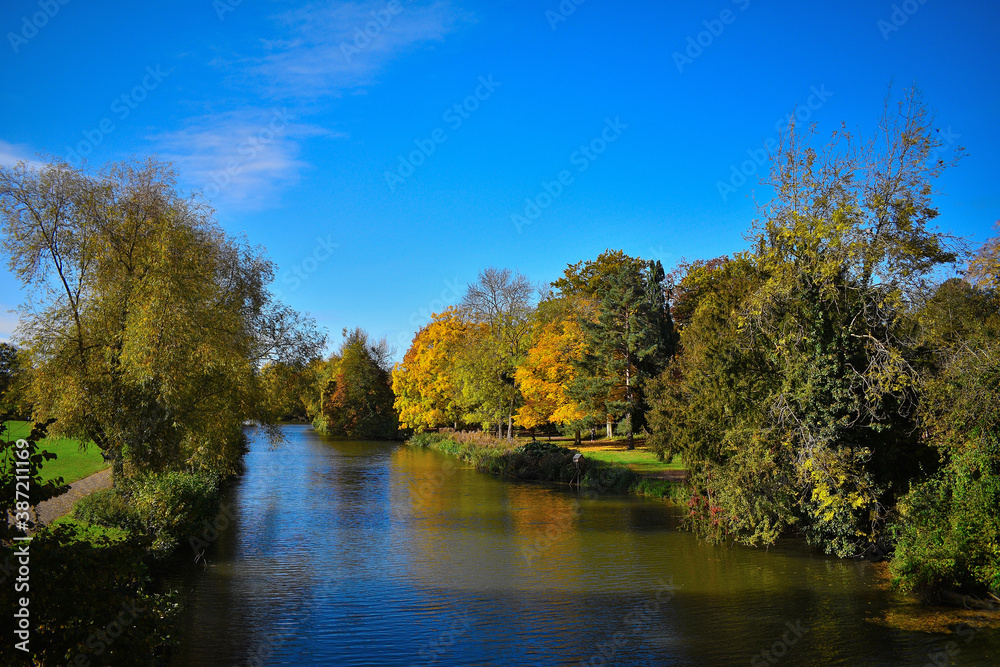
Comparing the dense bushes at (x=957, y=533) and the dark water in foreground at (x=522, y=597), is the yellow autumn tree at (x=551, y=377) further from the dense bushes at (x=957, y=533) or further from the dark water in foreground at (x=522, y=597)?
the dense bushes at (x=957, y=533)

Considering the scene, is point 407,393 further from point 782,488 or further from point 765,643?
point 765,643

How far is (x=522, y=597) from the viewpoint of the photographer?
48.9 ft

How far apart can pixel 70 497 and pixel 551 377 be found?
27153mm

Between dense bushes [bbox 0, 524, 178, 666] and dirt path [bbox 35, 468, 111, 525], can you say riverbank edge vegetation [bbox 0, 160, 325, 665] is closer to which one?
dirt path [bbox 35, 468, 111, 525]

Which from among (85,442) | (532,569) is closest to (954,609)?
(532,569)

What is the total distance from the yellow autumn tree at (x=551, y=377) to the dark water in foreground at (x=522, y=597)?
606 inches

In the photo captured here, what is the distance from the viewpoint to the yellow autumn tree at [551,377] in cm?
4106

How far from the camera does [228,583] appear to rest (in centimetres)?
1557

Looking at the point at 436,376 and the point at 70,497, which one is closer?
the point at 70,497

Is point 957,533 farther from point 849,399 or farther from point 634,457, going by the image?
point 634,457

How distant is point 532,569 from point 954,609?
30.5 ft

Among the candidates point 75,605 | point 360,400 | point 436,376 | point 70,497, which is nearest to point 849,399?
point 75,605

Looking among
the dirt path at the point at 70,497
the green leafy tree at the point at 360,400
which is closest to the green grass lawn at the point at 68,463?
the dirt path at the point at 70,497

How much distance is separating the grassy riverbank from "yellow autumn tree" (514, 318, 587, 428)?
99.9 inches
